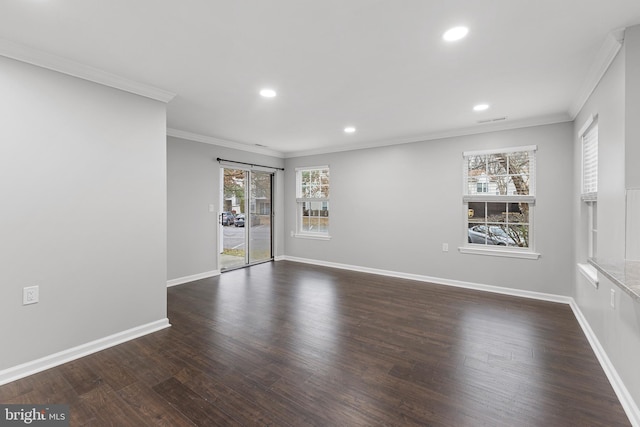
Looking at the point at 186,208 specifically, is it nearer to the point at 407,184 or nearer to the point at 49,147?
the point at 49,147

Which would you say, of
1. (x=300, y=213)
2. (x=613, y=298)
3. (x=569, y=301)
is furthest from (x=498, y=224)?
(x=300, y=213)

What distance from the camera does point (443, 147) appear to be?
4746 millimetres

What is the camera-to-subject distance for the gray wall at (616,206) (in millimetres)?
1884

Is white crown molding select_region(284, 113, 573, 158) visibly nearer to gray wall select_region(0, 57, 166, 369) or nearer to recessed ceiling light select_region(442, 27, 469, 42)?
recessed ceiling light select_region(442, 27, 469, 42)

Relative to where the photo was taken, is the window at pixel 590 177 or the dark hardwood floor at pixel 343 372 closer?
the dark hardwood floor at pixel 343 372

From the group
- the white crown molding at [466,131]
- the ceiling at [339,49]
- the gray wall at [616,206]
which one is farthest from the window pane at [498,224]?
the gray wall at [616,206]

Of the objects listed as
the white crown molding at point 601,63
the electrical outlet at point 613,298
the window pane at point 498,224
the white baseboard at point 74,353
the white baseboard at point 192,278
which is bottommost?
the white baseboard at point 74,353

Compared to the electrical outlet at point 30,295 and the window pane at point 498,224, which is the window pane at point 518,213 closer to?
the window pane at point 498,224

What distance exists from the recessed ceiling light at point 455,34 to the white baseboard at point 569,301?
2.58 meters

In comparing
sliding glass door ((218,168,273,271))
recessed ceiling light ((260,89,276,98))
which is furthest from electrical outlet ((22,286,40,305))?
sliding glass door ((218,168,273,271))

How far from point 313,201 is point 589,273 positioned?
4630 millimetres

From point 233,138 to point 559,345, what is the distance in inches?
205

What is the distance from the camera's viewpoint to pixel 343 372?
2.28m

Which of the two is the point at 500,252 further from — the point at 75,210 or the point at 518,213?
the point at 75,210
